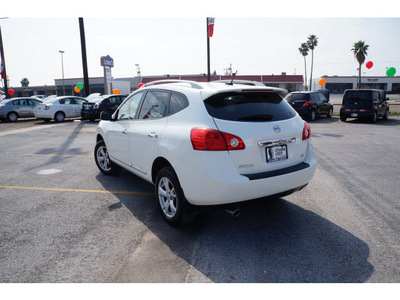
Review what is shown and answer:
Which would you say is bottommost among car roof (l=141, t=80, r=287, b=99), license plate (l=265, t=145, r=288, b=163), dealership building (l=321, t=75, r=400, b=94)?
license plate (l=265, t=145, r=288, b=163)

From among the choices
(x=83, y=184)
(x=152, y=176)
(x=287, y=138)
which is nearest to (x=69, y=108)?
(x=83, y=184)

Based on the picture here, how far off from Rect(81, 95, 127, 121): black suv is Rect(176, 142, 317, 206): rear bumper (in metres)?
14.3

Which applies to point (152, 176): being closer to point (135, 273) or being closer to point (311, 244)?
point (135, 273)

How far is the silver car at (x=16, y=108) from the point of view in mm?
18969

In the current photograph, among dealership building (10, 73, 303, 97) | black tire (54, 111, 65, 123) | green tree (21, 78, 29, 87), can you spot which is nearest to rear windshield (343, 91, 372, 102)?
black tire (54, 111, 65, 123)

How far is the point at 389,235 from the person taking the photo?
3.53m

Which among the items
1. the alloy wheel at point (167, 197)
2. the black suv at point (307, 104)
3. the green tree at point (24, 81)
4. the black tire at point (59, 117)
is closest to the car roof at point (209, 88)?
the alloy wheel at point (167, 197)

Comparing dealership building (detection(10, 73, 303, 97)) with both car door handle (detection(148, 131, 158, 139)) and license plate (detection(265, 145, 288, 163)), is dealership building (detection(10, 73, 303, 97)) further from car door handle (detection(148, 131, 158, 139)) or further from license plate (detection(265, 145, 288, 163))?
license plate (detection(265, 145, 288, 163))

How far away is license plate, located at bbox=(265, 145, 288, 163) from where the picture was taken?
136 inches

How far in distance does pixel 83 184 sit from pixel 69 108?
14.5 m

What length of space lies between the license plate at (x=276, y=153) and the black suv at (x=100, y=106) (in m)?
14.4

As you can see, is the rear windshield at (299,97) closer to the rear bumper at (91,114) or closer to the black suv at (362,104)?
the black suv at (362,104)

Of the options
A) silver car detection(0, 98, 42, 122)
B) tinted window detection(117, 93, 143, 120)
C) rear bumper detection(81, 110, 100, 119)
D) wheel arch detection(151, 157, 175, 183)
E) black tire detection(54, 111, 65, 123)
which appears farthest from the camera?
silver car detection(0, 98, 42, 122)

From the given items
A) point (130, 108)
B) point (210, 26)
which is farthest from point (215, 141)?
A: point (210, 26)
